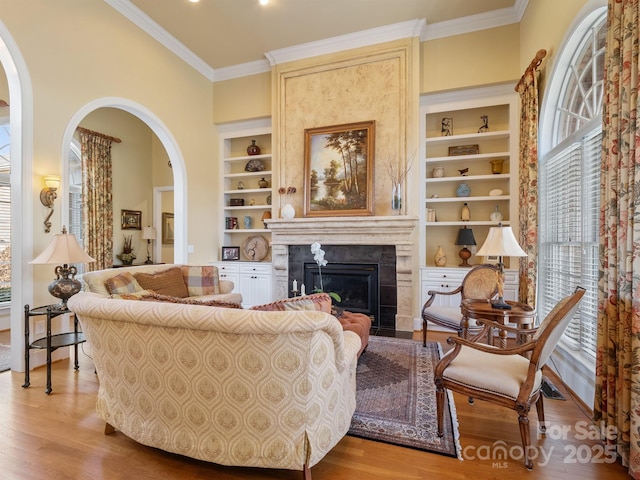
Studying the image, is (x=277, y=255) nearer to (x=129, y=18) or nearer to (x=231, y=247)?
(x=231, y=247)

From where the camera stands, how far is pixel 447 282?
4.56 m

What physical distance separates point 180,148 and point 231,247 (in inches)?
76.4

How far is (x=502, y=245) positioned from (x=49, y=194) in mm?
4426

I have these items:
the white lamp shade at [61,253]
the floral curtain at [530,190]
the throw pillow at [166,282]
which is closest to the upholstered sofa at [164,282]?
the throw pillow at [166,282]

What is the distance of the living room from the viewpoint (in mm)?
3191

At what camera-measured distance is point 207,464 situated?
6.20ft

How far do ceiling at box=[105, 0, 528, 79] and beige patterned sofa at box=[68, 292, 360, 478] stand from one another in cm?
420

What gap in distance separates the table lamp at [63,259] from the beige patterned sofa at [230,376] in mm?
1431

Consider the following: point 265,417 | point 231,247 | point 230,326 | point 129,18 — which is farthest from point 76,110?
point 265,417

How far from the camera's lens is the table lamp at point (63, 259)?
9.64 feet

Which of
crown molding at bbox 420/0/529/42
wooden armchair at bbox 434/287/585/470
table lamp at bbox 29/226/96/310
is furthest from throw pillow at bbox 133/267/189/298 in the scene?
crown molding at bbox 420/0/529/42

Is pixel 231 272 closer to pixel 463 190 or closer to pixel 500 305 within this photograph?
pixel 463 190

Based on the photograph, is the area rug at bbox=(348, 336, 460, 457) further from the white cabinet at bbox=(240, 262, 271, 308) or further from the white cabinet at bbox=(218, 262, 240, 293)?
the white cabinet at bbox=(218, 262, 240, 293)

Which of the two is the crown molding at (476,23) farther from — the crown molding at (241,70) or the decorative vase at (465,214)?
the crown molding at (241,70)
